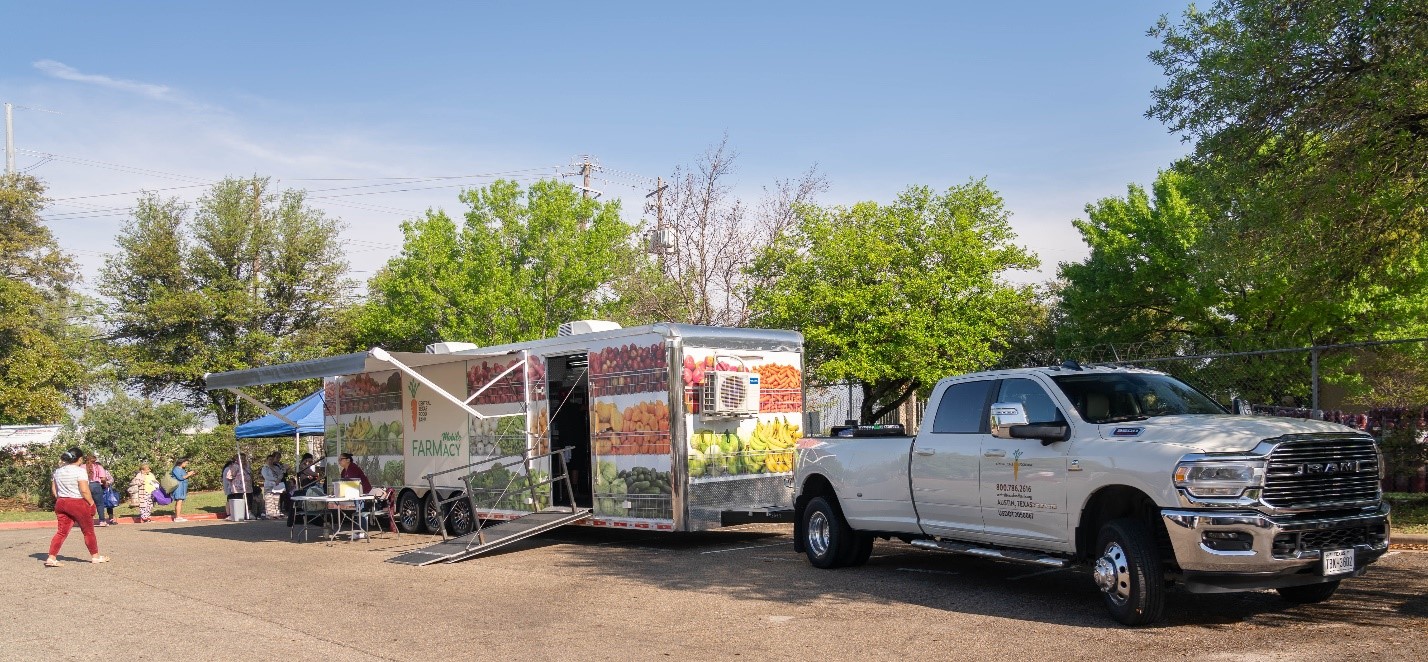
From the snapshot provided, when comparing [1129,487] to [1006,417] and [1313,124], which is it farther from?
[1313,124]

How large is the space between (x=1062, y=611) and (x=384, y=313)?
1177 inches

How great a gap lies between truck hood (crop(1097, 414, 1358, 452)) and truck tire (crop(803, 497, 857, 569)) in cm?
368

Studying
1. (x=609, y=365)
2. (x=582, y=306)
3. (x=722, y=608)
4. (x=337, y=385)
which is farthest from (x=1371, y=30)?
(x=582, y=306)

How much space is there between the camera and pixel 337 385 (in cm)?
2039

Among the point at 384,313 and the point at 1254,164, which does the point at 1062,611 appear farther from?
the point at 384,313

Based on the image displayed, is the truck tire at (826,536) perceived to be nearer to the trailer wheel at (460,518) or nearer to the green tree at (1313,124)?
the green tree at (1313,124)

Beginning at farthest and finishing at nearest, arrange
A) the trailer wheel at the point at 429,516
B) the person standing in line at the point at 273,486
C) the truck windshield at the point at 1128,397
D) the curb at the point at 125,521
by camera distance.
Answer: the person standing in line at the point at 273,486 → the curb at the point at 125,521 → the trailer wheel at the point at 429,516 → the truck windshield at the point at 1128,397

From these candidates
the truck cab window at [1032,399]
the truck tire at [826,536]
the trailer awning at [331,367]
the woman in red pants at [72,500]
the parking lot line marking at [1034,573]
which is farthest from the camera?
the trailer awning at [331,367]

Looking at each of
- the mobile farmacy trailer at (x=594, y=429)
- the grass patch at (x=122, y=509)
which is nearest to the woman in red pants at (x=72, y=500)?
the mobile farmacy trailer at (x=594, y=429)

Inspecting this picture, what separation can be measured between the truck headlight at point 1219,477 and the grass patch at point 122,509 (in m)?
25.0

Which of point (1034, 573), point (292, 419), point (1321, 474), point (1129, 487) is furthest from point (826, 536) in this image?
point (292, 419)

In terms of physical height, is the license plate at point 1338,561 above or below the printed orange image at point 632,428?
below

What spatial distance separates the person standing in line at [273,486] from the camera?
2480cm

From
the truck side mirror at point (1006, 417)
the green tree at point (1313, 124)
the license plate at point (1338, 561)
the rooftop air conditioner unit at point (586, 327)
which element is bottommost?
the license plate at point (1338, 561)
